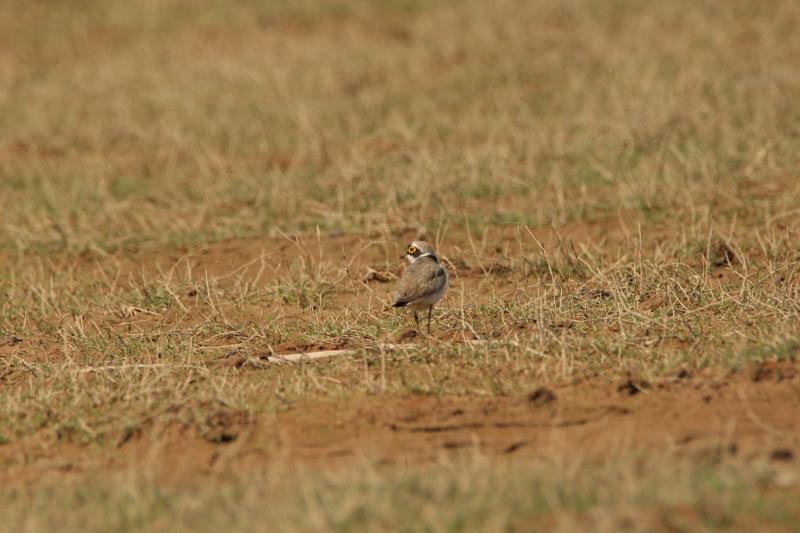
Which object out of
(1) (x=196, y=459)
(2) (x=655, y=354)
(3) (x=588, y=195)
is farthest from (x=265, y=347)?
(3) (x=588, y=195)

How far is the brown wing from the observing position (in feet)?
23.7

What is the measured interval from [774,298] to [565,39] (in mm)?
9536

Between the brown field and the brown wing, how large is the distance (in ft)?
0.89

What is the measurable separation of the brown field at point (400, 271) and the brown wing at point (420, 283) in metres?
0.27

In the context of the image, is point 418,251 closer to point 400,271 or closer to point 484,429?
point 400,271

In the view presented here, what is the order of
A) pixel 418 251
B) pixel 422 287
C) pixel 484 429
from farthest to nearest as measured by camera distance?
pixel 418 251 < pixel 422 287 < pixel 484 429

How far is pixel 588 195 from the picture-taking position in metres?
10.6

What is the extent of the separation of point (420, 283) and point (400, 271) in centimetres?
195

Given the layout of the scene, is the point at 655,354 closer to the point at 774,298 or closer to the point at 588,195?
the point at 774,298

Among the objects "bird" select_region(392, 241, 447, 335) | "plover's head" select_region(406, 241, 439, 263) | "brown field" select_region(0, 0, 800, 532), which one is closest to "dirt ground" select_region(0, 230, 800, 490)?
"brown field" select_region(0, 0, 800, 532)

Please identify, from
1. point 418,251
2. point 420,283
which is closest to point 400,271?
point 418,251

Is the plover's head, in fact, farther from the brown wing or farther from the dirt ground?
the dirt ground

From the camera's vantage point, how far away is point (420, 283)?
7238 mm

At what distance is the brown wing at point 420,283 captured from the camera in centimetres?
721
